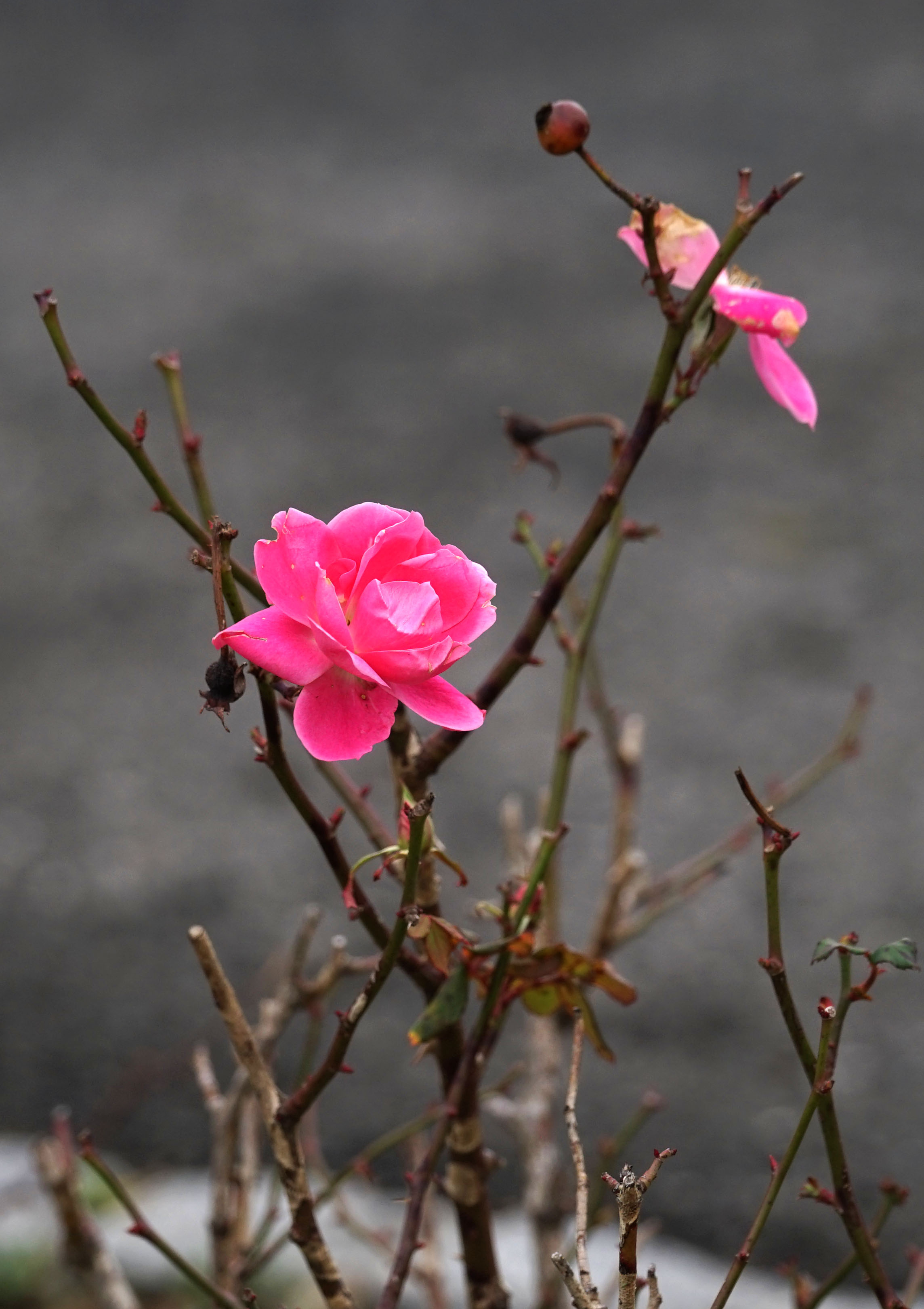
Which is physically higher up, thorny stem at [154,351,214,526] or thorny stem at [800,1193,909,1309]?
thorny stem at [154,351,214,526]

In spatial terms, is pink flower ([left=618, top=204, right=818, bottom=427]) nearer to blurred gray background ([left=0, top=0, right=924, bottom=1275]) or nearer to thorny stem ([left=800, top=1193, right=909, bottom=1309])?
thorny stem ([left=800, top=1193, right=909, bottom=1309])

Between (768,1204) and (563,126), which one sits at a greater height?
(563,126)

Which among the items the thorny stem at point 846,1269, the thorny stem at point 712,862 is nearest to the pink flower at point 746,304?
the thorny stem at point 846,1269

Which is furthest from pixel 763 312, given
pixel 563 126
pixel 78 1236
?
pixel 78 1236

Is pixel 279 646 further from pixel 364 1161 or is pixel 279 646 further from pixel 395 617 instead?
pixel 364 1161

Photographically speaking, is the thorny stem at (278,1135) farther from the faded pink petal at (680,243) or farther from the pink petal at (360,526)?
the faded pink petal at (680,243)

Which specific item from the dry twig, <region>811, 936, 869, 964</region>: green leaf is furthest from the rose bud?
the dry twig

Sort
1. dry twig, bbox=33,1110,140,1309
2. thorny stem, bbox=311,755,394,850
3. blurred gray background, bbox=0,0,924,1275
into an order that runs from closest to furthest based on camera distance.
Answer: thorny stem, bbox=311,755,394,850
dry twig, bbox=33,1110,140,1309
blurred gray background, bbox=0,0,924,1275

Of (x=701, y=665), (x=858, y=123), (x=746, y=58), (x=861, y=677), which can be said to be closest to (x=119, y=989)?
(x=701, y=665)
